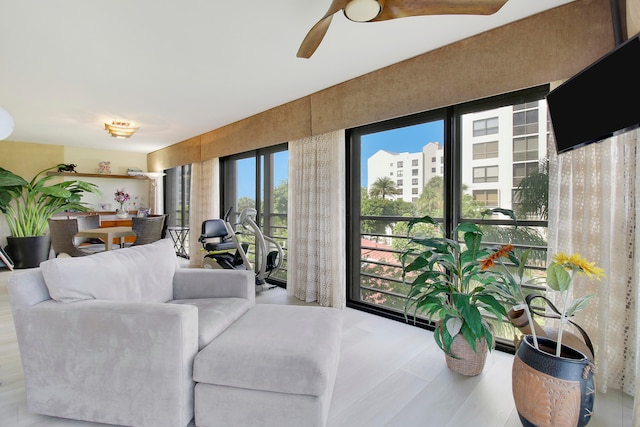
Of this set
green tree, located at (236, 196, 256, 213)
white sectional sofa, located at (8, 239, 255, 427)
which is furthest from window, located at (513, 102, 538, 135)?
green tree, located at (236, 196, 256, 213)

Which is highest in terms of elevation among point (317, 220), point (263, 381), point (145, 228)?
point (317, 220)

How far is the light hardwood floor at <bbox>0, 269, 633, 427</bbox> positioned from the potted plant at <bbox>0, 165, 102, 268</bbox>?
349 centimetres

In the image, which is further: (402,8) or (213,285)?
(213,285)

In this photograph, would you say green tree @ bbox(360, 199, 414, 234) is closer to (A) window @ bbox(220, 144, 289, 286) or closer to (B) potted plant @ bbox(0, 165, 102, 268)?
(A) window @ bbox(220, 144, 289, 286)

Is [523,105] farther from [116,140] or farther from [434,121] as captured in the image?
[116,140]

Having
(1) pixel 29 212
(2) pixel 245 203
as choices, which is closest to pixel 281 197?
(2) pixel 245 203

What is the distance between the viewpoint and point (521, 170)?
2.30 meters

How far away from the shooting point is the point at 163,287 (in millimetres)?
2156

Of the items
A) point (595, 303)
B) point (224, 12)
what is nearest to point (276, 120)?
point (224, 12)

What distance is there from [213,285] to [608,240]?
2.55m

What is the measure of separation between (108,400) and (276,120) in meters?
3.21

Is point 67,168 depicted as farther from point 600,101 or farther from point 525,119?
point 600,101

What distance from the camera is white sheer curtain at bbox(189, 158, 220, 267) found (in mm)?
5102

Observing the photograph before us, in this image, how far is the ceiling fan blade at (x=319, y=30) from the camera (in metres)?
1.49
